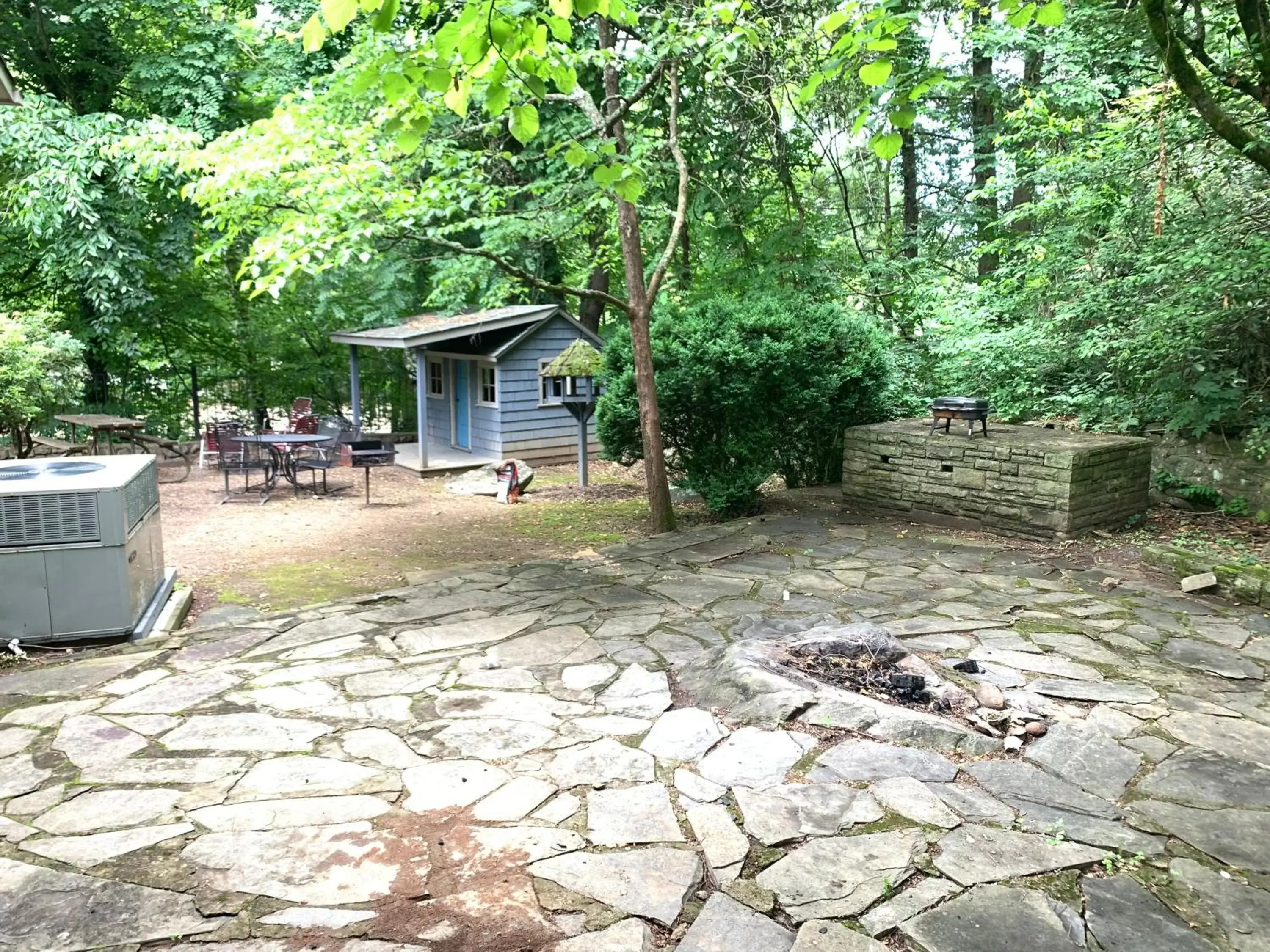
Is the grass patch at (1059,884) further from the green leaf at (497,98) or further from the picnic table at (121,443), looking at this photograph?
the picnic table at (121,443)

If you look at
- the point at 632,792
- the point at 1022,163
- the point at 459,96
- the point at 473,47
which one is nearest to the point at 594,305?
the point at 1022,163

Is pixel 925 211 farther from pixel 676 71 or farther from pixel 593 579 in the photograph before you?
pixel 593 579

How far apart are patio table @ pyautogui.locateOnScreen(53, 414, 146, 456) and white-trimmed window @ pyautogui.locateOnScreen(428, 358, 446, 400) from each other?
5078 mm

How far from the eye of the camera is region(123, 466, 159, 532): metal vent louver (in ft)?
16.7

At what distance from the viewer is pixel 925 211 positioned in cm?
1471

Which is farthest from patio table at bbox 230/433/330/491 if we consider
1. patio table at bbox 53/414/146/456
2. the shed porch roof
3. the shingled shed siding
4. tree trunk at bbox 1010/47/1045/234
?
tree trunk at bbox 1010/47/1045/234

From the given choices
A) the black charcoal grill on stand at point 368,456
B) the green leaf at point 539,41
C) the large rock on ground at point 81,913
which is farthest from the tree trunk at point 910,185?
the large rock on ground at point 81,913

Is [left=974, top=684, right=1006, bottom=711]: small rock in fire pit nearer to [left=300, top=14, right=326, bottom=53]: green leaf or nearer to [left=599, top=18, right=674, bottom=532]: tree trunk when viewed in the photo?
[left=300, top=14, right=326, bottom=53]: green leaf

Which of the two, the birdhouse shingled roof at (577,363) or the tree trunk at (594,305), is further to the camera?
the tree trunk at (594,305)

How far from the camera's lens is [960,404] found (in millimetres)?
8000

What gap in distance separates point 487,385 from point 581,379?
2.69 m

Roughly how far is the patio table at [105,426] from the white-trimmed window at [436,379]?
5.08m

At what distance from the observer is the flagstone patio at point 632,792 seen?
248 centimetres

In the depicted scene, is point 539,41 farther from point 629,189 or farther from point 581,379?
point 581,379
